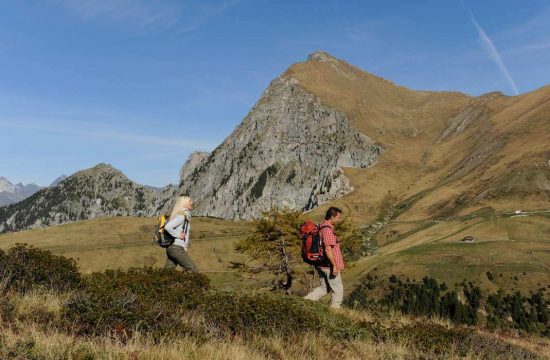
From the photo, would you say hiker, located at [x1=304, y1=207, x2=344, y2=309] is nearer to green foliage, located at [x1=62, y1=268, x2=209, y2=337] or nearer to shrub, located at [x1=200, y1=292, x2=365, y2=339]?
shrub, located at [x1=200, y1=292, x2=365, y2=339]

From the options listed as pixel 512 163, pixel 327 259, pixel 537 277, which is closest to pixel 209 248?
pixel 537 277

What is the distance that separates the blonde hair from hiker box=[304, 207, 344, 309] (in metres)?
4.25

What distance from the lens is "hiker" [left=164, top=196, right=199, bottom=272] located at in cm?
1306

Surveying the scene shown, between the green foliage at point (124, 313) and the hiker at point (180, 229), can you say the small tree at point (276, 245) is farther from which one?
the green foliage at point (124, 313)

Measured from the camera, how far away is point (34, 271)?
1170 cm

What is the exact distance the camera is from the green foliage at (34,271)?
10.8 meters

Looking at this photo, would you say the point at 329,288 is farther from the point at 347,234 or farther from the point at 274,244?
the point at 347,234

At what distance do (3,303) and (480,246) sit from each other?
123 metres

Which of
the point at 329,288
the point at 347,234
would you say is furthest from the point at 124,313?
the point at 347,234

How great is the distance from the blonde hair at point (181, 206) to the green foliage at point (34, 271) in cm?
316

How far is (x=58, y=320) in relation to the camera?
7.78 meters

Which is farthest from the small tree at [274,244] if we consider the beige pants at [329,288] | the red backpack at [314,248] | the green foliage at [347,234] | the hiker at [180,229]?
the red backpack at [314,248]

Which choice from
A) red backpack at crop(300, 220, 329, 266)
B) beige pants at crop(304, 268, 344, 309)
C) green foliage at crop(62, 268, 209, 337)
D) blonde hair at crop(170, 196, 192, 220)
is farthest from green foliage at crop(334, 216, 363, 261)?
green foliage at crop(62, 268, 209, 337)

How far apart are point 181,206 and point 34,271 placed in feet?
13.5
